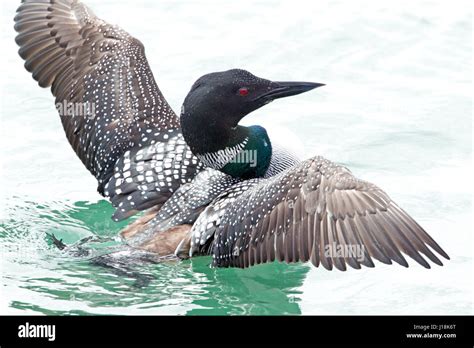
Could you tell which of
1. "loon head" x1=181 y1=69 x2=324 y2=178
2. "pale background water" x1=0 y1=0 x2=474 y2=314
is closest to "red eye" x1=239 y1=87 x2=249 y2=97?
"loon head" x1=181 y1=69 x2=324 y2=178

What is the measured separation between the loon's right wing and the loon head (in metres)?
0.37

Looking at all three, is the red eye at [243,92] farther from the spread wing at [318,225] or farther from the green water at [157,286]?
the green water at [157,286]

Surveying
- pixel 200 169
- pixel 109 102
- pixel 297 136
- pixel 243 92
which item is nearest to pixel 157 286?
pixel 200 169

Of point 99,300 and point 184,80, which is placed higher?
point 184,80

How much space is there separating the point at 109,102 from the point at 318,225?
1.98m

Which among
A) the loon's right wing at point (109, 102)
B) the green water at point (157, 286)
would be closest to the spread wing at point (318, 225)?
the green water at point (157, 286)

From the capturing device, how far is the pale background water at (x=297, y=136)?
6691 millimetres

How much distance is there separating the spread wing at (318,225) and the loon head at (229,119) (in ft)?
1.32

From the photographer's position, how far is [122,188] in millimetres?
7426

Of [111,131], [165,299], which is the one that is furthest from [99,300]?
[111,131]

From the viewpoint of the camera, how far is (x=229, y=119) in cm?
702

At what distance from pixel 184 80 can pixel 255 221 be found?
3383 millimetres

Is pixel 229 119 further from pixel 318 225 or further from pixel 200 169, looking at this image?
pixel 318 225

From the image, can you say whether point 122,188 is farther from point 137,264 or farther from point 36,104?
point 36,104
